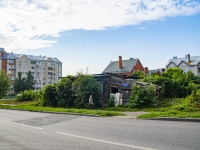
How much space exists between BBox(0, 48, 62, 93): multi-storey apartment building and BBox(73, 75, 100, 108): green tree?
271ft

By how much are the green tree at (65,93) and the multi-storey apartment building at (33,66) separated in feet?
263

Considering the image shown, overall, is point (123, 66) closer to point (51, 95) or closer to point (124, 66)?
point (124, 66)

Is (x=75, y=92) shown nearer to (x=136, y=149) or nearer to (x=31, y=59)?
(x=136, y=149)

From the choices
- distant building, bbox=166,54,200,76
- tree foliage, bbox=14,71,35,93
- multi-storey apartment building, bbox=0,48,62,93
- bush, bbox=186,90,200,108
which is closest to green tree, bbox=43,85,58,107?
bush, bbox=186,90,200,108

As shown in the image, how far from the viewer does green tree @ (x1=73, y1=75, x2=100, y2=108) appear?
73.1 ft

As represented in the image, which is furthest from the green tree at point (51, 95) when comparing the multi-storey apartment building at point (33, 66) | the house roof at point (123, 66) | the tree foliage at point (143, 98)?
the multi-storey apartment building at point (33, 66)

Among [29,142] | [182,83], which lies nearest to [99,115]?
[29,142]

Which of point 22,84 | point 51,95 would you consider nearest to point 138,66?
point 22,84

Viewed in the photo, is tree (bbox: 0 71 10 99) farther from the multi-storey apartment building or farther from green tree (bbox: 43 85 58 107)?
the multi-storey apartment building

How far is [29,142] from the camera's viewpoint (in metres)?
7.72

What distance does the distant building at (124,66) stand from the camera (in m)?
64.2

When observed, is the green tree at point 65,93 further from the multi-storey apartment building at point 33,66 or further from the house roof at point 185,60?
the multi-storey apartment building at point 33,66

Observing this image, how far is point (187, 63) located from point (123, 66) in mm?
24876

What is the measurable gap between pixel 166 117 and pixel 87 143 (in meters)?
6.52
